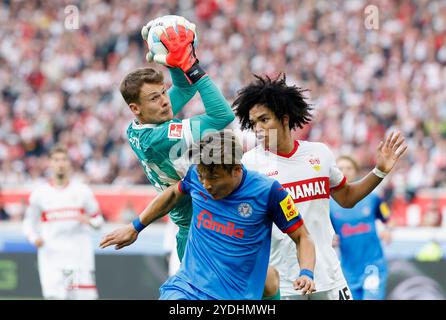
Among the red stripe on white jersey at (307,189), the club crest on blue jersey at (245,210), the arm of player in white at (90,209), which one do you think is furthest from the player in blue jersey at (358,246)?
the club crest on blue jersey at (245,210)

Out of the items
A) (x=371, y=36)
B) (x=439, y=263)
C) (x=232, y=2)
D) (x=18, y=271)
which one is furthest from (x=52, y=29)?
(x=439, y=263)

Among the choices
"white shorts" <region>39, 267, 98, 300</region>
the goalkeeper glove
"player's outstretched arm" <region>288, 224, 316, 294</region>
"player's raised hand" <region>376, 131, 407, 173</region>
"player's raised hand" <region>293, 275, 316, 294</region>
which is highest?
the goalkeeper glove

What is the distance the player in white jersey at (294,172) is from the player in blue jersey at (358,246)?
130 inches

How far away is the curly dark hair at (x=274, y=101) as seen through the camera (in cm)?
721

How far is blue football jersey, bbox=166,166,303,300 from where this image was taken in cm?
603

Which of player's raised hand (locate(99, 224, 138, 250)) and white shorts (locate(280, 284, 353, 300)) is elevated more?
player's raised hand (locate(99, 224, 138, 250))

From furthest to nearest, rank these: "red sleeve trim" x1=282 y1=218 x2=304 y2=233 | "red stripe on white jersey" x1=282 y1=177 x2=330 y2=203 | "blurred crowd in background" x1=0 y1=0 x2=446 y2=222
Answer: "blurred crowd in background" x1=0 y1=0 x2=446 y2=222 < "red stripe on white jersey" x1=282 y1=177 x2=330 y2=203 < "red sleeve trim" x1=282 y1=218 x2=304 y2=233

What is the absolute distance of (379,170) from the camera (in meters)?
7.07

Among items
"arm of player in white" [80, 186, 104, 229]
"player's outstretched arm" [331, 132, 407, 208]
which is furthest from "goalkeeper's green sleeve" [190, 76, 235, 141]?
"arm of player in white" [80, 186, 104, 229]

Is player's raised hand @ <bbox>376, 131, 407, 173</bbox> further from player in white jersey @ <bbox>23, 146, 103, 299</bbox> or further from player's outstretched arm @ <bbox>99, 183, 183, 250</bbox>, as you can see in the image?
player in white jersey @ <bbox>23, 146, 103, 299</bbox>

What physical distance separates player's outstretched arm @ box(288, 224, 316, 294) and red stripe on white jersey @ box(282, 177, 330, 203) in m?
1.03

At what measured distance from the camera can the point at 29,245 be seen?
14.8 metres

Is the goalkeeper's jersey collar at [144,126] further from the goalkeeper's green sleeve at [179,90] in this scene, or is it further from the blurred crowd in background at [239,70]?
the blurred crowd in background at [239,70]

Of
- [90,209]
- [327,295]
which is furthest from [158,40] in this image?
[90,209]
